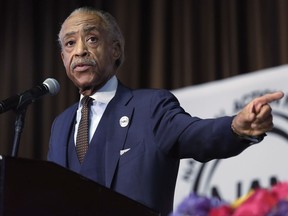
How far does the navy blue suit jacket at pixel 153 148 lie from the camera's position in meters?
1.76

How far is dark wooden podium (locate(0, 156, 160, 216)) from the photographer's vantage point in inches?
51.1

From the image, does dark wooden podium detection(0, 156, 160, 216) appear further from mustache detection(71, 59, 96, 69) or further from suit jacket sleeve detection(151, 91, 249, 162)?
mustache detection(71, 59, 96, 69)

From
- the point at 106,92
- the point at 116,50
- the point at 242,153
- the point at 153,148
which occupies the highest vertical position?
the point at 116,50

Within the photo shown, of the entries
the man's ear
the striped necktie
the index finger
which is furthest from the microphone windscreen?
the index finger

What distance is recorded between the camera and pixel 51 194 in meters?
1.34

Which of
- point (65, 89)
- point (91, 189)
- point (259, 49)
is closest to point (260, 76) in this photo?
point (259, 49)

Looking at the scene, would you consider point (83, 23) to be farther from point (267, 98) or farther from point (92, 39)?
point (267, 98)

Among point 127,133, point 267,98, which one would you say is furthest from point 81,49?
point 267,98

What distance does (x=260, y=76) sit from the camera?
2840 mm

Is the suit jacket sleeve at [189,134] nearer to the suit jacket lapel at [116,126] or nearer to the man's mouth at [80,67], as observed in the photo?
the suit jacket lapel at [116,126]

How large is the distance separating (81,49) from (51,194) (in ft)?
2.88

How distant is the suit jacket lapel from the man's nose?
151 millimetres

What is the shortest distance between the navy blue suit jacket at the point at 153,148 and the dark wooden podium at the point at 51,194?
14.4 inches

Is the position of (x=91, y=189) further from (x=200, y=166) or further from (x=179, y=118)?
(x=200, y=166)
